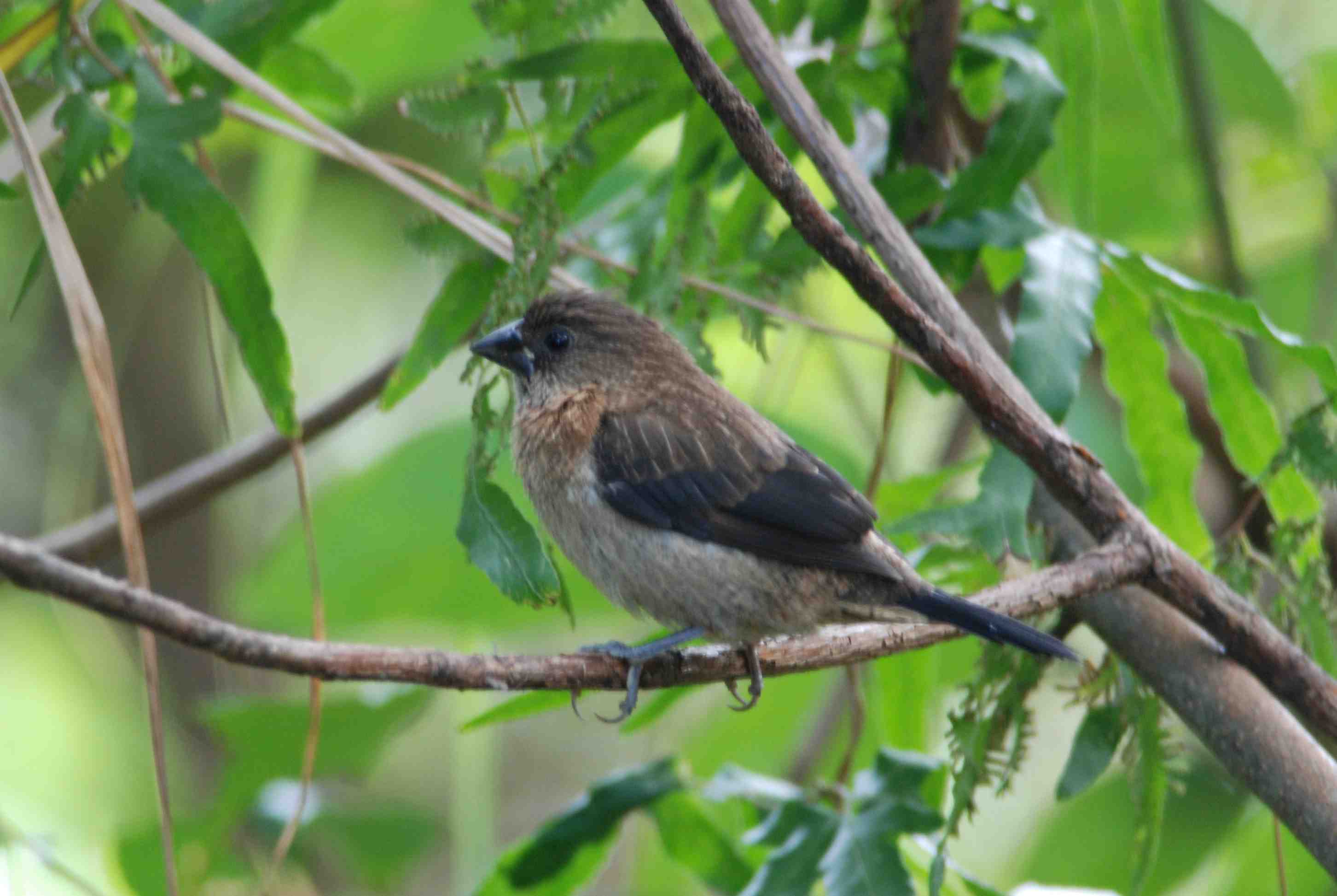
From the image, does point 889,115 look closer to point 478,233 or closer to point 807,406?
point 478,233

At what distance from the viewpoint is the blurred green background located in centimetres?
356

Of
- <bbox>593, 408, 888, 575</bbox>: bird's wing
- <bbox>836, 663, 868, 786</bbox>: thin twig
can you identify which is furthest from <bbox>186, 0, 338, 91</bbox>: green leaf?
<bbox>836, 663, 868, 786</bbox>: thin twig

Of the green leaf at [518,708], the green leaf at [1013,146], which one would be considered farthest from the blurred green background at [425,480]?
the green leaf at [1013,146]

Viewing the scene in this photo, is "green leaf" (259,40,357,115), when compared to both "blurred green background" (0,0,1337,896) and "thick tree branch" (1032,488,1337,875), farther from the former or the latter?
"thick tree branch" (1032,488,1337,875)

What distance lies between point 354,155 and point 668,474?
81cm

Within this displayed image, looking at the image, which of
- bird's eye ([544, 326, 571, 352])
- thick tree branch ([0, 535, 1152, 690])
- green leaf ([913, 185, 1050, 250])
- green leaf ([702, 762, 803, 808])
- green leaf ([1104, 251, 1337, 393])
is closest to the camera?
thick tree branch ([0, 535, 1152, 690])

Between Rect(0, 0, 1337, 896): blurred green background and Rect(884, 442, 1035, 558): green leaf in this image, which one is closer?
Rect(884, 442, 1035, 558): green leaf

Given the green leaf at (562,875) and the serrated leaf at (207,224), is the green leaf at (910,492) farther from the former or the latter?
the serrated leaf at (207,224)

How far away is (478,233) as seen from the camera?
102 inches

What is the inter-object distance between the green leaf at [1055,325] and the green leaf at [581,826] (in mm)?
1151

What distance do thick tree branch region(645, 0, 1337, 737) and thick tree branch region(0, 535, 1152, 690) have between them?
95 millimetres

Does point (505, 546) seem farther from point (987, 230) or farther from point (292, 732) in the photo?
point (292, 732)

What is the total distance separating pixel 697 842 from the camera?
10.1 feet

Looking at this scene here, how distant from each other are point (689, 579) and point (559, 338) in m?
0.78
